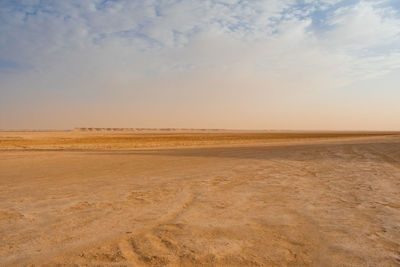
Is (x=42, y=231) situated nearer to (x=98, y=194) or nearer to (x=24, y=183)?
(x=98, y=194)

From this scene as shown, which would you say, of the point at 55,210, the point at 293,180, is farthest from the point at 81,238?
the point at 293,180

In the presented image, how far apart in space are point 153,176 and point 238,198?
10.9ft

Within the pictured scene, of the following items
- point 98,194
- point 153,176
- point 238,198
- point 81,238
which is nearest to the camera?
point 81,238

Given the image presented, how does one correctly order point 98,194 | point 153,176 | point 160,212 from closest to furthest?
point 160,212 < point 98,194 < point 153,176

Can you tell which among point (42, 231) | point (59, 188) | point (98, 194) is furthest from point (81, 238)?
point (59, 188)

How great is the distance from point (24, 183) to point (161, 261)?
5.89 meters

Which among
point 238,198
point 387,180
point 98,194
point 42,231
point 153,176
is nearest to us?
point 42,231

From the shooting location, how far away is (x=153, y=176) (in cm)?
757

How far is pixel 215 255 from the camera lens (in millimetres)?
2699

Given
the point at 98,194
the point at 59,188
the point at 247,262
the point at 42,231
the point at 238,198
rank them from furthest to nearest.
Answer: the point at 59,188
the point at 98,194
the point at 238,198
the point at 42,231
the point at 247,262

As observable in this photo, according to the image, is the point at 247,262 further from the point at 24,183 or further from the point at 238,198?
the point at 24,183

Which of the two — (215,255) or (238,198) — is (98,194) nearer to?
(238,198)

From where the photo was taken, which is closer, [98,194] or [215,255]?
[215,255]

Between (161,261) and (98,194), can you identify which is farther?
(98,194)
